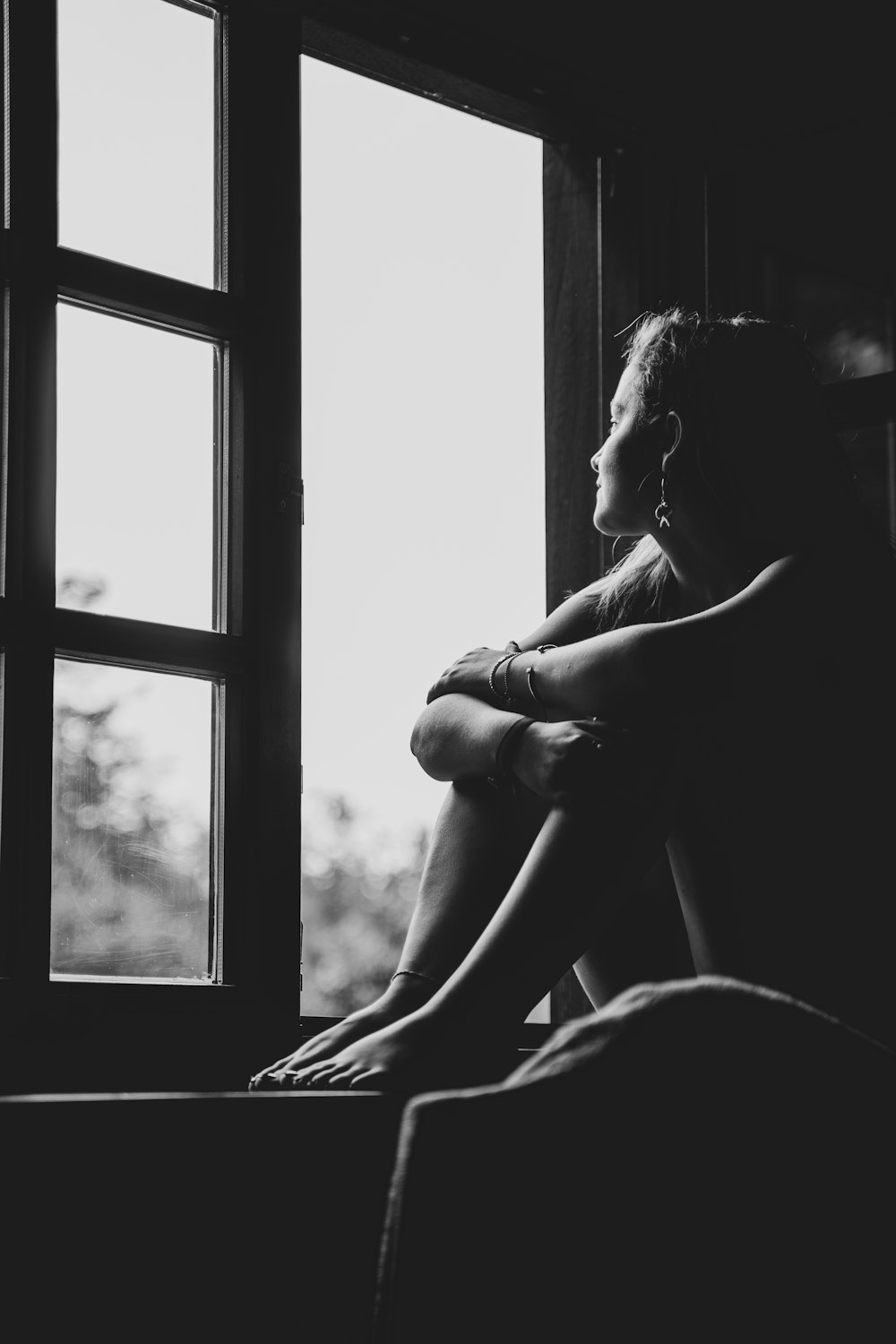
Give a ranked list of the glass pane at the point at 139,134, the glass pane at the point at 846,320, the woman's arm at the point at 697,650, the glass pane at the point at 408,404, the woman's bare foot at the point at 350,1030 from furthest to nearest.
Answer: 1. the glass pane at the point at 846,320
2. the glass pane at the point at 408,404
3. the glass pane at the point at 139,134
4. the woman's arm at the point at 697,650
5. the woman's bare foot at the point at 350,1030

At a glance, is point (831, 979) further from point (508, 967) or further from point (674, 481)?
point (674, 481)

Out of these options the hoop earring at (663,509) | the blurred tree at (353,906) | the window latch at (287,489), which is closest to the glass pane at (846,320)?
the window latch at (287,489)

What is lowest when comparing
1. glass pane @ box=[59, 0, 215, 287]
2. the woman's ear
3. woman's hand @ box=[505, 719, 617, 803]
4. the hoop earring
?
woman's hand @ box=[505, 719, 617, 803]

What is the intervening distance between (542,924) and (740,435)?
2.13 ft

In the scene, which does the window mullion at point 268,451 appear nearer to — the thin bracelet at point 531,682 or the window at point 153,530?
the window at point 153,530

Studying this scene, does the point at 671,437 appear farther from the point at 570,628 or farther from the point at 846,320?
the point at 846,320

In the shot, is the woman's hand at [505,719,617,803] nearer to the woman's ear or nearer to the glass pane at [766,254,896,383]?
the woman's ear

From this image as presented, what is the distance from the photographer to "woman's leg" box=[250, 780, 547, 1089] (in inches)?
63.6

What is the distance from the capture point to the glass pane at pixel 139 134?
6.68ft

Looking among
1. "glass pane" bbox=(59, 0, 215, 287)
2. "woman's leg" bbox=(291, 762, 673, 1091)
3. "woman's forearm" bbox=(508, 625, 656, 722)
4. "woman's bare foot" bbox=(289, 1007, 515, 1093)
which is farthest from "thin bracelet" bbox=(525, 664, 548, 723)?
"glass pane" bbox=(59, 0, 215, 287)

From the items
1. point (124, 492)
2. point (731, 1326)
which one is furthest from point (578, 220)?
point (731, 1326)

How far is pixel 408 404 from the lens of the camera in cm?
728

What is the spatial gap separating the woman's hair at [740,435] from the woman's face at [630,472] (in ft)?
0.07

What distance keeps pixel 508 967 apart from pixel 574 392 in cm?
151
